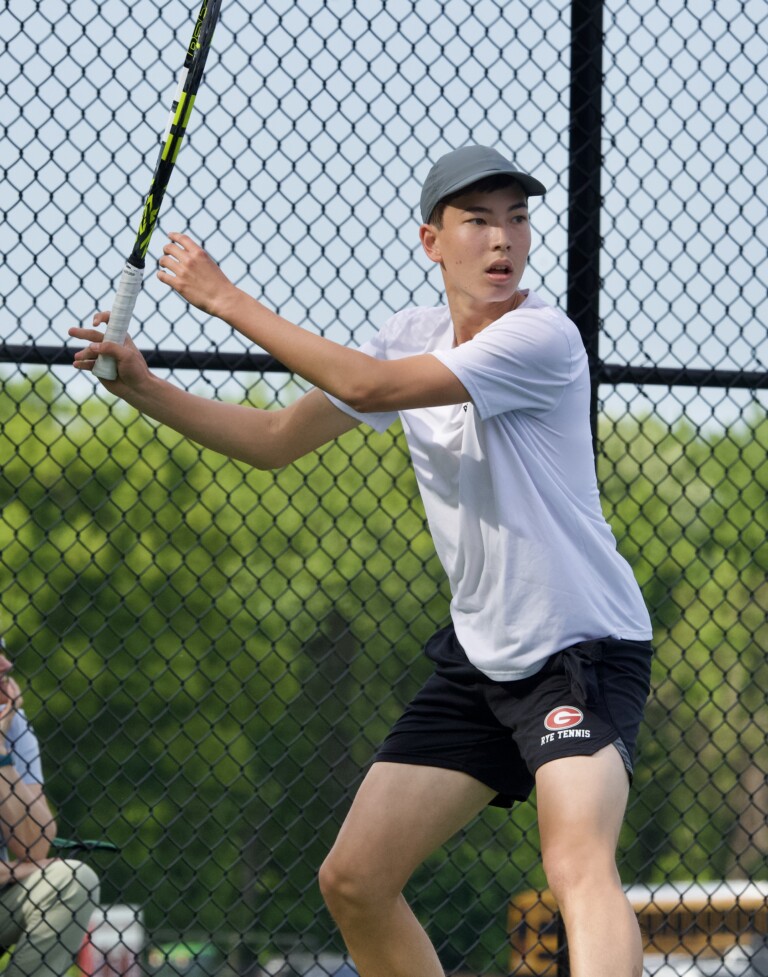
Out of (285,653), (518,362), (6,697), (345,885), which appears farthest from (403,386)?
(285,653)

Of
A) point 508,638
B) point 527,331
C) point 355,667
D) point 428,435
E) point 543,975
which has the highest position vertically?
point 527,331

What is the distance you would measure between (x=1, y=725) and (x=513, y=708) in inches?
82.2

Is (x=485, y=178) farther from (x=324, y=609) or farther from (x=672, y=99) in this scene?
(x=324, y=609)

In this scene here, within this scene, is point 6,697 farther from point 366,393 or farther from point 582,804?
point 582,804

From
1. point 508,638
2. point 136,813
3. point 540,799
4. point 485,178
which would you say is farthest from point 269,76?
point 136,813

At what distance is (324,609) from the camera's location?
17.2 metres

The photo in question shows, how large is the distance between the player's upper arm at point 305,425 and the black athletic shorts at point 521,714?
0.46 metres

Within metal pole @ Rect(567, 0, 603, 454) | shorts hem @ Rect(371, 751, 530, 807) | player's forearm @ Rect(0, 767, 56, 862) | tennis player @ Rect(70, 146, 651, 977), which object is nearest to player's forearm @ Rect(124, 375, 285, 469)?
tennis player @ Rect(70, 146, 651, 977)

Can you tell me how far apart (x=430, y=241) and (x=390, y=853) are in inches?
45.7

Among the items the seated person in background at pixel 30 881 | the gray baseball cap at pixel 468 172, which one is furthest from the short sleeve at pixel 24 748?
the gray baseball cap at pixel 468 172

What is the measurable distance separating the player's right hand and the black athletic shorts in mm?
772

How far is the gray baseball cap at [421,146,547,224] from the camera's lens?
251 centimetres

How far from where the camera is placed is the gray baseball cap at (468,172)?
99.0 inches

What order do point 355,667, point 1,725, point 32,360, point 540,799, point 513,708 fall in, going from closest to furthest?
1. point 540,799
2. point 513,708
3. point 32,360
4. point 1,725
5. point 355,667
